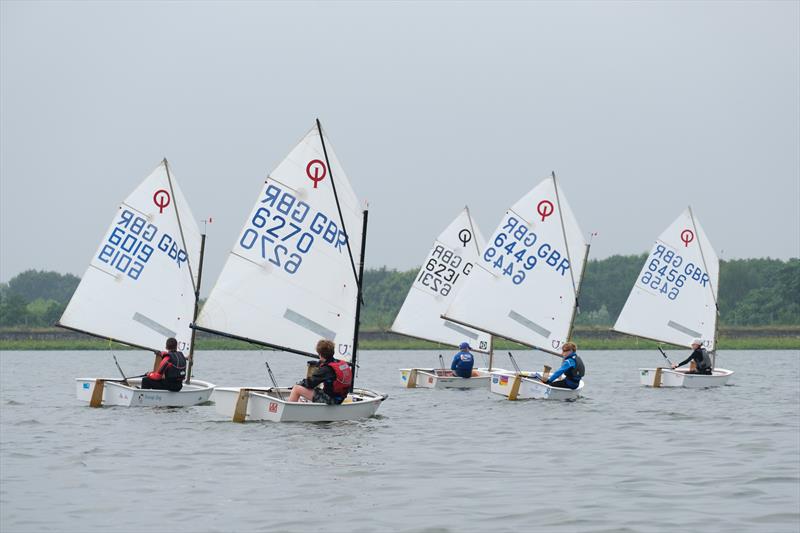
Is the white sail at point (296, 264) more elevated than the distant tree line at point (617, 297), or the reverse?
the distant tree line at point (617, 297)

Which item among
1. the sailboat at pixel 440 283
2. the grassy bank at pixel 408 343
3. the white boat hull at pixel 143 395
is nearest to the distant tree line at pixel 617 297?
the grassy bank at pixel 408 343

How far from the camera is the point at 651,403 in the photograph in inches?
1235

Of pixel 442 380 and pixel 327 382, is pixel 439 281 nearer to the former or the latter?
pixel 442 380

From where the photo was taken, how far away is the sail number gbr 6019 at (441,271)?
44.6 meters

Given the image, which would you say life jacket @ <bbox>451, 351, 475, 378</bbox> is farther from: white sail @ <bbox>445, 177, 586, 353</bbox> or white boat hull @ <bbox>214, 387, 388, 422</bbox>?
white boat hull @ <bbox>214, 387, 388, 422</bbox>

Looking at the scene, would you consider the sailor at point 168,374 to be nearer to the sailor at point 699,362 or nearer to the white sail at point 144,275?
the white sail at point 144,275

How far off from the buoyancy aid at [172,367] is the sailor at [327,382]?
5434mm

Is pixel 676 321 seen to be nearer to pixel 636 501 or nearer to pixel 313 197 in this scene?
pixel 313 197

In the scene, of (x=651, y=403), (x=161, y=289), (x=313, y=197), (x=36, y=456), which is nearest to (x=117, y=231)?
(x=161, y=289)

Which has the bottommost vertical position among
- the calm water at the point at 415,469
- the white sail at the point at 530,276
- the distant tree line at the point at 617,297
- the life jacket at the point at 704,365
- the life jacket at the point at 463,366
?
the calm water at the point at 415,469

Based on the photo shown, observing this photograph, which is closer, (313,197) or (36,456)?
(36,456)

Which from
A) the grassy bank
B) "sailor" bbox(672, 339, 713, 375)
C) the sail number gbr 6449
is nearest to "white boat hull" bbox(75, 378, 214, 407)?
the sail number gbr 6449

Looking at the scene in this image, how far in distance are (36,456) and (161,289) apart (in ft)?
41.9

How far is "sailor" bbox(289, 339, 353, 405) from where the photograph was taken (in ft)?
74.8
